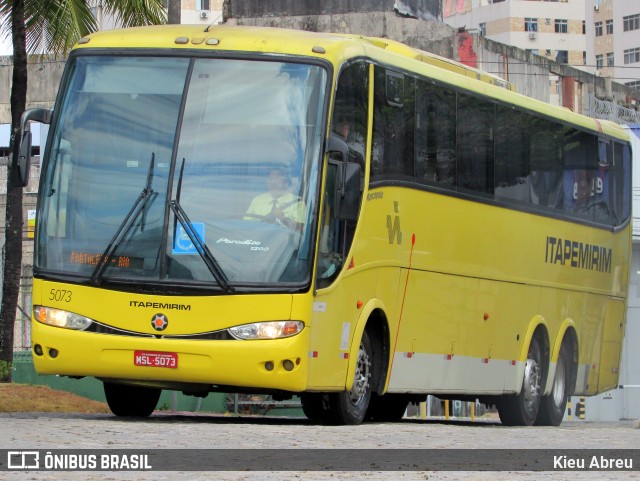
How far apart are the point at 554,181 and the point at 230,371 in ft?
26.0

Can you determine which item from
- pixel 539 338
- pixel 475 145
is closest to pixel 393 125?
pixel 475 145

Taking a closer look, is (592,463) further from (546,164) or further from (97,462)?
(546,164)

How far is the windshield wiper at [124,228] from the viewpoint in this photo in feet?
47.3

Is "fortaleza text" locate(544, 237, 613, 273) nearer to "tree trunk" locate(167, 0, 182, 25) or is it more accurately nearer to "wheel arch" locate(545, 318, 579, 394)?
"wheel arch" locate(545, 318, 579, 394)

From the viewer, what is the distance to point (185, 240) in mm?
14305

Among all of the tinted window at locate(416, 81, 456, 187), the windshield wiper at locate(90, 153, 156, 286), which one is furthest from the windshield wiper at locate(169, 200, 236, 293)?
the tinted window at locate(416, 81, 456, 187)

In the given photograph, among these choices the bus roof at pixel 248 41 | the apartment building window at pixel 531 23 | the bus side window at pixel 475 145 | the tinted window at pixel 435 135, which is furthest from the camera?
the apartment building window at pixel 531 23

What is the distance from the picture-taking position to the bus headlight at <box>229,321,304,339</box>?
1414 cm

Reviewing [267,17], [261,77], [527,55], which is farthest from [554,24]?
[261,77]

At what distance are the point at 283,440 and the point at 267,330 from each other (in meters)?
A: 1.87

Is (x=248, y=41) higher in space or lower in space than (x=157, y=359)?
higher

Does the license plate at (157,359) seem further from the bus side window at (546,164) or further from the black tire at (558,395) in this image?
the black tire at (558,395)

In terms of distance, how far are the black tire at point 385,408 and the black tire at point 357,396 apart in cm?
438

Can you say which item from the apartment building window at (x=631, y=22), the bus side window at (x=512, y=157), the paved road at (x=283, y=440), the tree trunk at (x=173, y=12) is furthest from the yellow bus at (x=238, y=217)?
the apartment building window at (x=631, y=22)
